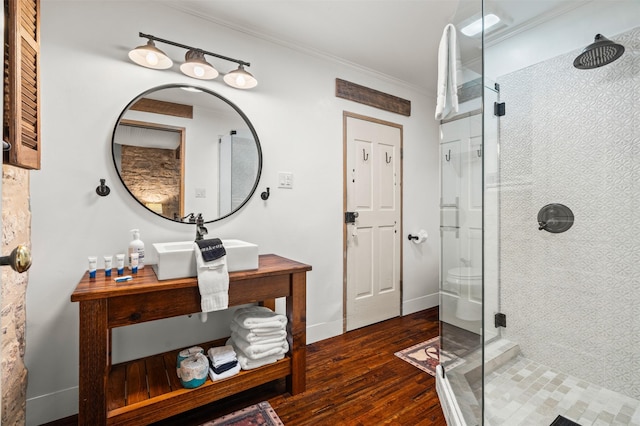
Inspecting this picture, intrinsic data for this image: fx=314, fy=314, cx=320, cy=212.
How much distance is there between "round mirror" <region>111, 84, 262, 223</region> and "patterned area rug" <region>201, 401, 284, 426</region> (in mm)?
1139

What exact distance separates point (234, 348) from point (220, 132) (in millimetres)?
1393

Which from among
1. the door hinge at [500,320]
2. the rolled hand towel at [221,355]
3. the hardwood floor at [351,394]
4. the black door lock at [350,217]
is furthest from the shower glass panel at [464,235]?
the rolled hand towel at [221,355]

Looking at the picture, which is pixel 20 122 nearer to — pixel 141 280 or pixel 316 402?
pixel 141 280

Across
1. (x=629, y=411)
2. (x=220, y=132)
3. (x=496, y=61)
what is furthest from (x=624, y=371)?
(x=220, y=132)

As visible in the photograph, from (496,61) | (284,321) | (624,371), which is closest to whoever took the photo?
(624,371)

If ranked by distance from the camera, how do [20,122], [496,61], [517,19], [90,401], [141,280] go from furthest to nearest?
[496,61]
[517,19]
[141,280]
[90,401]
[20,122]

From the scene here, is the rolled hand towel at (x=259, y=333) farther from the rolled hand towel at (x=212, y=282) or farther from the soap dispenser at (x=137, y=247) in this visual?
the soap dispenser at (x=137, y=247)

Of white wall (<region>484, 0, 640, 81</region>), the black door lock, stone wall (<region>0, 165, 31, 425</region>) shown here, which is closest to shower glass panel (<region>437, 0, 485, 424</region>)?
white wall (<region>484, 0, 640, 81</region>)

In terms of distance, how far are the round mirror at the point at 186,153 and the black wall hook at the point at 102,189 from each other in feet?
0.32

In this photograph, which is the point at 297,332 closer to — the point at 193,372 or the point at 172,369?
the point at 193,372

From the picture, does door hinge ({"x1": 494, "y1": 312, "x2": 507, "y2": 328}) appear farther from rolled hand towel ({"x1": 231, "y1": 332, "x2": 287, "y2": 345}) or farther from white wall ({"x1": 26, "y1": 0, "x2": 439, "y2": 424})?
rolled hand towel ({"x1": 231, "y1": 332, "x2": 287, "y2": 345})

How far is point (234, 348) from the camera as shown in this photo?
191 centimetres

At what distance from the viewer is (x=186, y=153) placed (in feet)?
6.61

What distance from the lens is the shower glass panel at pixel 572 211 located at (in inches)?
67.6
